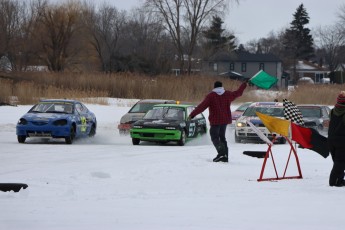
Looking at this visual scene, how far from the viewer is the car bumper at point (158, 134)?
763 inches

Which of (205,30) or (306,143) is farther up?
(205,30)

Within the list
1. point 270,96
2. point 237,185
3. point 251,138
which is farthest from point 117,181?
point 270,96

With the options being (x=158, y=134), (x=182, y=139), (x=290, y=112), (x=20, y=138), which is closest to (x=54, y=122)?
(x=20, y=138)

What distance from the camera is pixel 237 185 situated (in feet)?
35.3

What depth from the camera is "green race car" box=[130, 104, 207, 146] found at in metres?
19.4

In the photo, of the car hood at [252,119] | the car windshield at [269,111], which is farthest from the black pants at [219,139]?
the car windshield at [269,111]

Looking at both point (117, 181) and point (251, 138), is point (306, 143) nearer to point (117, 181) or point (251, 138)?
point (117, 181)

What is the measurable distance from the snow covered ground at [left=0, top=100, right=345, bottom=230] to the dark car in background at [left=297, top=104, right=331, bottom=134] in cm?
649

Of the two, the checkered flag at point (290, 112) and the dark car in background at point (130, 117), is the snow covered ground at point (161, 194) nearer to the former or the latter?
the checkered flag at point (290, 112)

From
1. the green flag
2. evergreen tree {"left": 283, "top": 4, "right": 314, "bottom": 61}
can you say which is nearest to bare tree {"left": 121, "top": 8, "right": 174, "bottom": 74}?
evergreen tree {"left": 283, "top": 4, "right": 314, "bottom": 61}

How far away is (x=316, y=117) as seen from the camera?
23.3 meters

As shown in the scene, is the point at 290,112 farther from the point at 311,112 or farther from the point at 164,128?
the point at 311,112

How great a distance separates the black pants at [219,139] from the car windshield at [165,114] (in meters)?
6.45

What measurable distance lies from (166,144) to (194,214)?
488 inches
